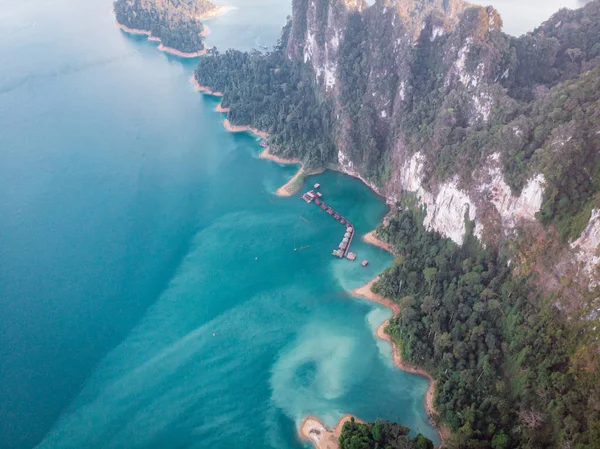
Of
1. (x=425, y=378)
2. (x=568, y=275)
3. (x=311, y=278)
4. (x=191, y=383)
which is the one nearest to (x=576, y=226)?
(x=568, y=275)

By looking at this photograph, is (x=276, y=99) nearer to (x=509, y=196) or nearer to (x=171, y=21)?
(x=509, y=196)

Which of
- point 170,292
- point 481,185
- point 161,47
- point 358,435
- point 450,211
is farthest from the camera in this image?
point 161,47

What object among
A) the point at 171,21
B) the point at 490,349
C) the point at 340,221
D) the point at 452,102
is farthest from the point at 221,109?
the point at 490,349

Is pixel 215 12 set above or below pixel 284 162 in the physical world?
above

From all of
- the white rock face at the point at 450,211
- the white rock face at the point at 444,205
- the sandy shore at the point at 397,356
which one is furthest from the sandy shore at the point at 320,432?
the white rock face at the point at 444,205

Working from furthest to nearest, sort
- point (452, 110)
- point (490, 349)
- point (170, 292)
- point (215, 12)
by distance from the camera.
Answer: point (215, 12), point (452, 110), point (170, 292), point (490, 349)

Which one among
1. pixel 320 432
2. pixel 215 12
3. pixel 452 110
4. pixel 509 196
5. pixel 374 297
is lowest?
pixel 320 432

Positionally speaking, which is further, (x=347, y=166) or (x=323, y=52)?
(x=323, y=52)

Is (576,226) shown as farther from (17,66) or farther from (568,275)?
(17,66)
